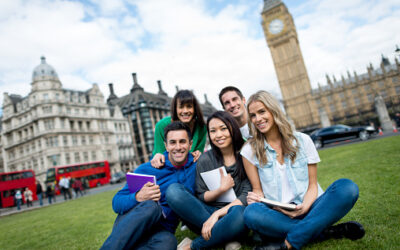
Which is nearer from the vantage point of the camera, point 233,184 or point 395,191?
point 233,184

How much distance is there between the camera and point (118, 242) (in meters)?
2.23

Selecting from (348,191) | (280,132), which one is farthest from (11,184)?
(348,191)

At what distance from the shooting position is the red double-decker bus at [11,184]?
21000 mm

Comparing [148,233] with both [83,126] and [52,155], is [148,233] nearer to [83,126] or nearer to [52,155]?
[52,155]

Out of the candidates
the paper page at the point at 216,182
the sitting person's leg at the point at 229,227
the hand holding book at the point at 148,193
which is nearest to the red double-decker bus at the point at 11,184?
the hand holding book at the point at 148,193

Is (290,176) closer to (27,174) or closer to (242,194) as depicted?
(242,194)

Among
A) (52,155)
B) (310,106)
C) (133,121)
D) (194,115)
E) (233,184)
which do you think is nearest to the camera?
(233,184)

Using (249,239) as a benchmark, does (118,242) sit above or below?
above

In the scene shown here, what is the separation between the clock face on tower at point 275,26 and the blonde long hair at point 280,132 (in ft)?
239

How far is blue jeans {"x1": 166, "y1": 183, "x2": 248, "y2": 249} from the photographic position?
250cm

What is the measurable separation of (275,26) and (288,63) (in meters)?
11.3

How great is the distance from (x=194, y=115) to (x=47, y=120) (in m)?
43.8

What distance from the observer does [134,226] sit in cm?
236

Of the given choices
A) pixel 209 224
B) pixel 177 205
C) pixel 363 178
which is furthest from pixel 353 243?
pixel 363 178
